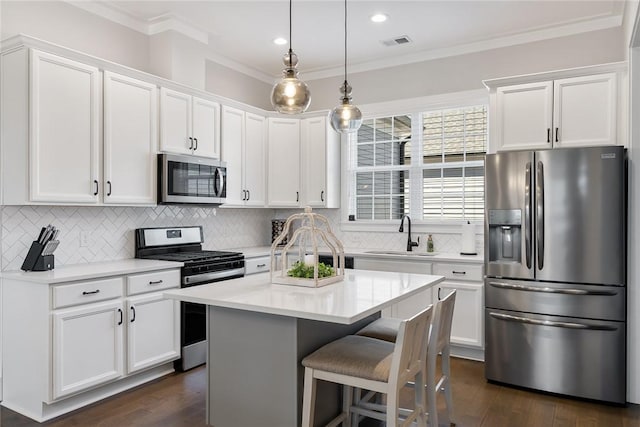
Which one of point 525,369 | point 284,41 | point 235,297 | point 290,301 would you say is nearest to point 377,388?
point 290,301

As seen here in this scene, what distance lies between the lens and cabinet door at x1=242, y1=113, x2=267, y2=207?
4.86 metres

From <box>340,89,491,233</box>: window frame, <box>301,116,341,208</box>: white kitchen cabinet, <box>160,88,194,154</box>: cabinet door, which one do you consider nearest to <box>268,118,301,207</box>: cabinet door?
<box>301,116,341,208</box>: white kitchen cabinet

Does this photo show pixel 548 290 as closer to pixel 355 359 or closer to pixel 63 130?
pixel 355 359

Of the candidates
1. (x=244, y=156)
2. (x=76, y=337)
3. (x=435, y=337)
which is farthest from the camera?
(x=244, y=156)

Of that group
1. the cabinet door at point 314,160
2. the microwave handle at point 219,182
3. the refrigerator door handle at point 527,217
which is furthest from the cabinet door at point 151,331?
the refrigerator door handle at point 527,217

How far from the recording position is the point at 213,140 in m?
4.41

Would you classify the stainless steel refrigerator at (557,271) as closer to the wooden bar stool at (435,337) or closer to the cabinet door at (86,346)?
the wooden bar stool at (435,337)

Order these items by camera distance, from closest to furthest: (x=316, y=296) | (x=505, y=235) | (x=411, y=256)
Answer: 1. (x=316, y=296)
2. (x=505, y=235)
3. (x=411, y=256)

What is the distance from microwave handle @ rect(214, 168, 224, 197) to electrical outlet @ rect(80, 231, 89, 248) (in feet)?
3.91

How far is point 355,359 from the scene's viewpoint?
2.23 meters

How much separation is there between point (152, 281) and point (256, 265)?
125cm

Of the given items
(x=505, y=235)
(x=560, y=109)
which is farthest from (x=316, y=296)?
(x=560, y=109)

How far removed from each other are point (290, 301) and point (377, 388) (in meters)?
0.56

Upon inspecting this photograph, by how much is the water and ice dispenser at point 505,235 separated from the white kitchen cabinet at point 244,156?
7.96 ft
